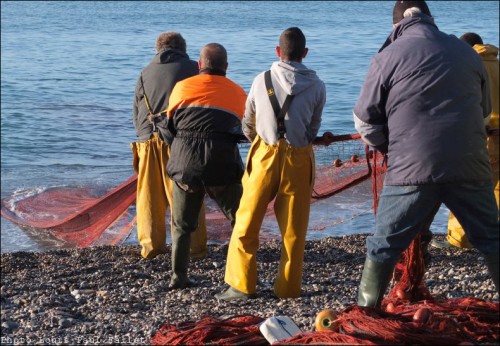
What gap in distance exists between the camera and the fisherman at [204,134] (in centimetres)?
Result: 718

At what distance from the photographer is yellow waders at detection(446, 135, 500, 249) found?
8266mm

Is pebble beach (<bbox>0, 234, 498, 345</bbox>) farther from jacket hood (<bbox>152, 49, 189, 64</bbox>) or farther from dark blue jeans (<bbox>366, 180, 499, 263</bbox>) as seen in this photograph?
jacket hood (<bbox>152, 49, 189, 64</bbox>)

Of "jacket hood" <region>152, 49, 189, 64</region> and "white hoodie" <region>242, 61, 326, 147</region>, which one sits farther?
"jacket hood" <region>152, 49, 189, 64</region>

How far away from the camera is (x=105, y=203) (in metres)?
9.52

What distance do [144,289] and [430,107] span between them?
321cm

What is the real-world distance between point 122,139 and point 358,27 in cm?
2079

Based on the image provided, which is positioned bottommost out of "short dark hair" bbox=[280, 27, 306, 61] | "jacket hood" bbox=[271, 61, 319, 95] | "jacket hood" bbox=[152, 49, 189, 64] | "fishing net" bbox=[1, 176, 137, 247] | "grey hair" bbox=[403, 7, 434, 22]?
"fishing net" bbox=[1, 176, 137, 247]

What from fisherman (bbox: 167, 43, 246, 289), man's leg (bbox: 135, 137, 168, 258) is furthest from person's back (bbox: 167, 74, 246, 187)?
man's leg (bbox: 135, 137, 168, 258)

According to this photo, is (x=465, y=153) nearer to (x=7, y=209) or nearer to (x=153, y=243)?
(x=153, y=243)

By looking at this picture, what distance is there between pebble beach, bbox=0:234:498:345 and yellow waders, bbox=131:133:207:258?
136mm

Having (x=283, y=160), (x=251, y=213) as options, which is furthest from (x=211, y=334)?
(x=283, y=160)

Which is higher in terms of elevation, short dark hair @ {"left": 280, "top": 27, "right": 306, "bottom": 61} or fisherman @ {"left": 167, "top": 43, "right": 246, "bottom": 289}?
short dark hair @ {"left": 280, "top": 27, "right": 306, "bottom": 61}

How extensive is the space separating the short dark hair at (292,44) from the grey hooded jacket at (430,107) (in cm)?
135

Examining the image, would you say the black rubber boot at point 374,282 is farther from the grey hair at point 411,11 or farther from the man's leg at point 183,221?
the man's leg at point 183,221
